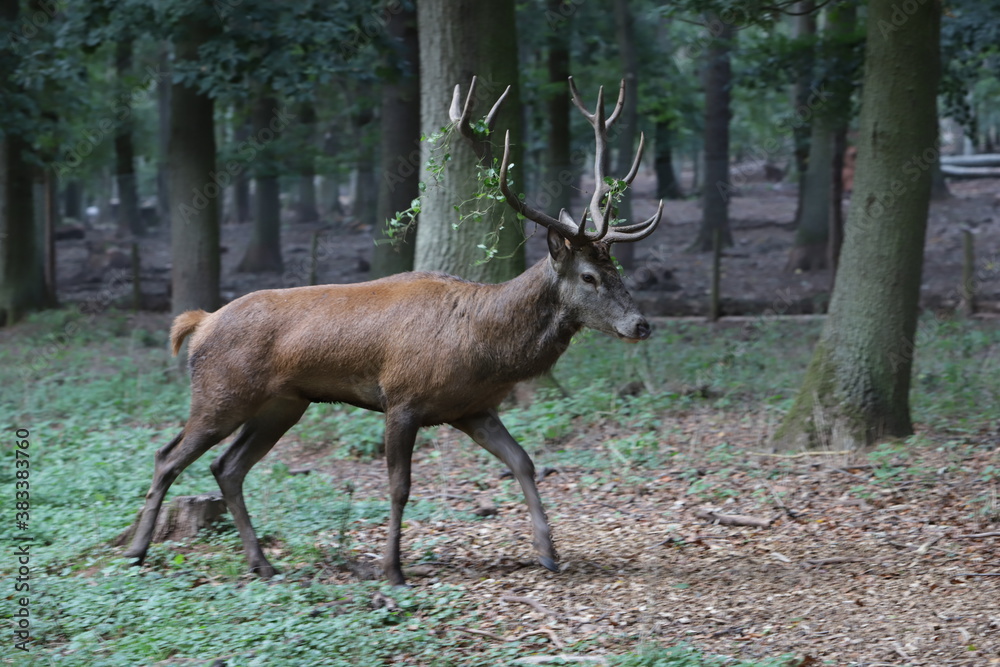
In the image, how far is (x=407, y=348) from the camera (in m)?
5.98

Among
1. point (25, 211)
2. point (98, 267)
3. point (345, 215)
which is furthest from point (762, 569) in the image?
point (345, 215)

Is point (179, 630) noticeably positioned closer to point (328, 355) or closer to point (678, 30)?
point (328, 355)

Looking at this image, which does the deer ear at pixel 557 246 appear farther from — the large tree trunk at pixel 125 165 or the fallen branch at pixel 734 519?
the large tree trunk at pixel 125 165

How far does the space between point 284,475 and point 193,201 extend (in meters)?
6.82

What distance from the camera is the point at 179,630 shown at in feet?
16.3

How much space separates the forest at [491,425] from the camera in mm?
5191

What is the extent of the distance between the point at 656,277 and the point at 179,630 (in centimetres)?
1581

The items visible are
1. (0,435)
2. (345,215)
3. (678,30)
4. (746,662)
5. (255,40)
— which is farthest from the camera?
(345,215)

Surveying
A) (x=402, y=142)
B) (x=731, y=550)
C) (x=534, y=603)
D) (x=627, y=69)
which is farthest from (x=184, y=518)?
(x=627, y=69)

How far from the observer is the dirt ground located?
499 cm

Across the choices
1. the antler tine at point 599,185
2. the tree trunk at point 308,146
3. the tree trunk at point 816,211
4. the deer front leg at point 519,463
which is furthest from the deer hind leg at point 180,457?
the tree trunk at point 816,211

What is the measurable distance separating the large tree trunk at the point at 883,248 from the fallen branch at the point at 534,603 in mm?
3572

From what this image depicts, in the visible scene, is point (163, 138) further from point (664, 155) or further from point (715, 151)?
point (715, 151)

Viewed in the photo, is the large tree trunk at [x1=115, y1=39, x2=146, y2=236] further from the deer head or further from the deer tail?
the deer head
